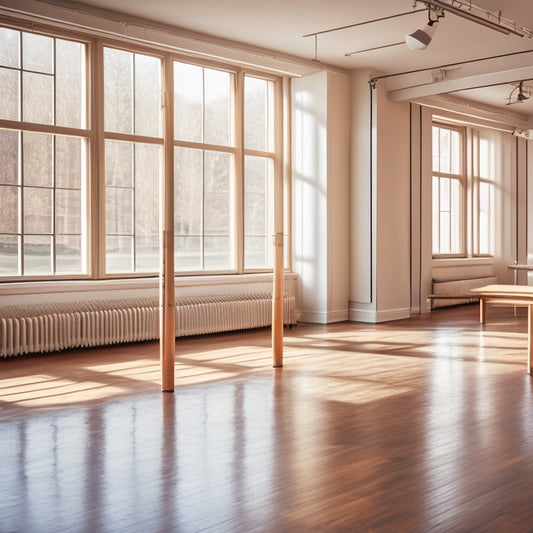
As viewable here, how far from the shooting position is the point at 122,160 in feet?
30.8

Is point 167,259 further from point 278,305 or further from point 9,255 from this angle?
point 9,255

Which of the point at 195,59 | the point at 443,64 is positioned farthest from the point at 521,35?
the point at 195,59

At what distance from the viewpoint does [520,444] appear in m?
4.64

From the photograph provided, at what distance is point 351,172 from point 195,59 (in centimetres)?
290

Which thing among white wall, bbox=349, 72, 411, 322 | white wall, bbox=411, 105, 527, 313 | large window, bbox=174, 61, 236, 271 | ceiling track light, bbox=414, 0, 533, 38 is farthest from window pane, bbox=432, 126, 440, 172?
ceiling track light, bbox=414, 0, 533, 38

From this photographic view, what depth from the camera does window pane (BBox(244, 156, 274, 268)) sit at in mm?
11000

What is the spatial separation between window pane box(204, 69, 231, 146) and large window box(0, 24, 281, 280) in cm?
2

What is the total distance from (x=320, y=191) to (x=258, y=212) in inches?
37.1

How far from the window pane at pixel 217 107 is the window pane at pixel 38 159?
7.81 feet

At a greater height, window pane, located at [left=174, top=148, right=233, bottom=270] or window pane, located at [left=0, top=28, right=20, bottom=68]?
window pane, located at [left=0, top=28, right=20, bottom=68]

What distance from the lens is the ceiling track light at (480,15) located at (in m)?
7.65

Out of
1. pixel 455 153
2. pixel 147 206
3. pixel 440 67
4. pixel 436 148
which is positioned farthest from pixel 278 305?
pixel 455 153

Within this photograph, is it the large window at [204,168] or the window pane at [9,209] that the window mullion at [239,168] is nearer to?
the large window at [204,168]

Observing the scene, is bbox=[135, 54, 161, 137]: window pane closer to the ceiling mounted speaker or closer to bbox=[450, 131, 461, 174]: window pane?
the ceiling mounted speaker
